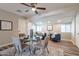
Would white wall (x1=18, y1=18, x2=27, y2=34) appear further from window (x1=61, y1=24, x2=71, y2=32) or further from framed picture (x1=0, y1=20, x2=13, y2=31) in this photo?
window (x1=61, y1=24, x2=71, y2=32)

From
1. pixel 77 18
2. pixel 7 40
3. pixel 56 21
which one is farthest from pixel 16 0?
pixel 77 18

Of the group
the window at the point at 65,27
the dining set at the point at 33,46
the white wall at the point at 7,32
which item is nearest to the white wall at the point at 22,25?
the white wall at the point at 7,32

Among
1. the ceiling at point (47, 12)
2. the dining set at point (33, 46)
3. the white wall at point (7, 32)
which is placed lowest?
the dining set at point (33, 46)

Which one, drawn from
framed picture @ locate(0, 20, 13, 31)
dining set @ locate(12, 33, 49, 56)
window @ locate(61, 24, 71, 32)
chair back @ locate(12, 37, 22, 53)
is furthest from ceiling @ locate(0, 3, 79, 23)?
chair back @ locate(12, 37, 22, 53)

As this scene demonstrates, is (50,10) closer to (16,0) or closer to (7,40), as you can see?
(7,40)

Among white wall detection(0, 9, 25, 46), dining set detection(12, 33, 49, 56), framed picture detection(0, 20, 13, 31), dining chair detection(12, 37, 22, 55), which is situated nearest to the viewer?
dining chair detection(12, 37, 22, 55)

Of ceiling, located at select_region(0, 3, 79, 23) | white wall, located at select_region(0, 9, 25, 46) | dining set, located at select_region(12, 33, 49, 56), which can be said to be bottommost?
dining set, located at select_region(12, 33, 49, 56)

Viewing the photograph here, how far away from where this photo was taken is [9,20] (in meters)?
3.64

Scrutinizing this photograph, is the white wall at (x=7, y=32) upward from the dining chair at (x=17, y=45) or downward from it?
upward

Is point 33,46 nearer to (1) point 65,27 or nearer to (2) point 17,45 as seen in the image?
(2) point 17,45

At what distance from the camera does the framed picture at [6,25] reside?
3.67m

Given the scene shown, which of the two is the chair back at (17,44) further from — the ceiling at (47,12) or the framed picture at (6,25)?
the ceiling at (47,12)

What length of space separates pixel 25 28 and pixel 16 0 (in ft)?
7.90

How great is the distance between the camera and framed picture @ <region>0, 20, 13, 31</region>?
3.67m
